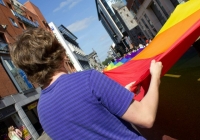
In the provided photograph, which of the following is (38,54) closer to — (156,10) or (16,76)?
(16,76)

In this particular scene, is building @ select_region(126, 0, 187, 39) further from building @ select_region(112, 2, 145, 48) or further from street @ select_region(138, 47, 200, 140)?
building @ select_region(112, 2, 145, 48)

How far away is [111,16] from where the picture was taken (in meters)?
77.4

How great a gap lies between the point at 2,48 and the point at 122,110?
→ 19.6 meters

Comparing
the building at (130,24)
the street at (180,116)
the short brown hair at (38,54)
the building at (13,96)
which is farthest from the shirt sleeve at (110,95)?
the building at (130,24)

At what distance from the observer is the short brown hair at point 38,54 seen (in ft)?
4.73

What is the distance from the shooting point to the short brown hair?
144cm

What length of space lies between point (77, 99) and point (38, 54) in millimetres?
389

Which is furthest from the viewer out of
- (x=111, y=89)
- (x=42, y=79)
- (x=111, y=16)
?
(x=111, y=16)

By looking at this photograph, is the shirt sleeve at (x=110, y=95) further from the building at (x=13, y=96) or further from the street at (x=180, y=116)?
the building at (x=13, y=96)

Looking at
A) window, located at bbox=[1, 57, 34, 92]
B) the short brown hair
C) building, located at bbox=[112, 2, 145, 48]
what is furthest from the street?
building, located at bbox=[112, 2, 145, 48]

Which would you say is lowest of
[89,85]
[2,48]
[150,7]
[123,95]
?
[123,95]

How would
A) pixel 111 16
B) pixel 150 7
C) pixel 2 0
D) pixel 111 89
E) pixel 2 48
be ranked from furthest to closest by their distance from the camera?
pixel 111 16 → pixel 150 7 → pixel 2 0 → pixel 2 48 → pixel 111 89

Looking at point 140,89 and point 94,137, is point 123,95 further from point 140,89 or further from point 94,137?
point 140,89

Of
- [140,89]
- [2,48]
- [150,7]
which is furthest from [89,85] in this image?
[150,7]
